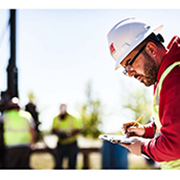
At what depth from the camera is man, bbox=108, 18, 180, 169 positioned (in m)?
1.13

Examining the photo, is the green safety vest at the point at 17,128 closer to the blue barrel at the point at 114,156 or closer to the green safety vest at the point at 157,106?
the blue barrel at the point at 114,156

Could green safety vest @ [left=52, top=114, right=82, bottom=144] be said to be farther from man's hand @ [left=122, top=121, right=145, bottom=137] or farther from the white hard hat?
the white hard hat

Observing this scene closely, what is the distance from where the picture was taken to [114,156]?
493cm

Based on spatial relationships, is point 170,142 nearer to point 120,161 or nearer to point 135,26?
point 135,26

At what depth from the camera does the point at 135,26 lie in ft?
4.83

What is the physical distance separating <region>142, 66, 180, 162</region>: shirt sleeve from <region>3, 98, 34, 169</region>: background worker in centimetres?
359

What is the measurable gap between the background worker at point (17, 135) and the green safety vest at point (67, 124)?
0.66m

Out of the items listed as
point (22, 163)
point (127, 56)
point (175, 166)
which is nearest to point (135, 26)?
point (127, 56)

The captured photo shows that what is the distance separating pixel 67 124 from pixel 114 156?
3.22ft

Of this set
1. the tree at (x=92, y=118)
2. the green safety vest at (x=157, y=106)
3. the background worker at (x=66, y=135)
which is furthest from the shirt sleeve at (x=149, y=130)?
the tree at (x=92, y=118)

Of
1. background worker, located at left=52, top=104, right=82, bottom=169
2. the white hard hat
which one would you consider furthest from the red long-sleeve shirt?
background worker, located at left=52, top=104, right=82, bottom=169

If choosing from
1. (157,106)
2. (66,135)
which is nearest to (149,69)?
(157,106)

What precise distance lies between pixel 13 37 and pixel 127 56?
5361 millimetres

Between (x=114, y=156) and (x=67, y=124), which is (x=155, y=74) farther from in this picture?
(x=67, y=124)
